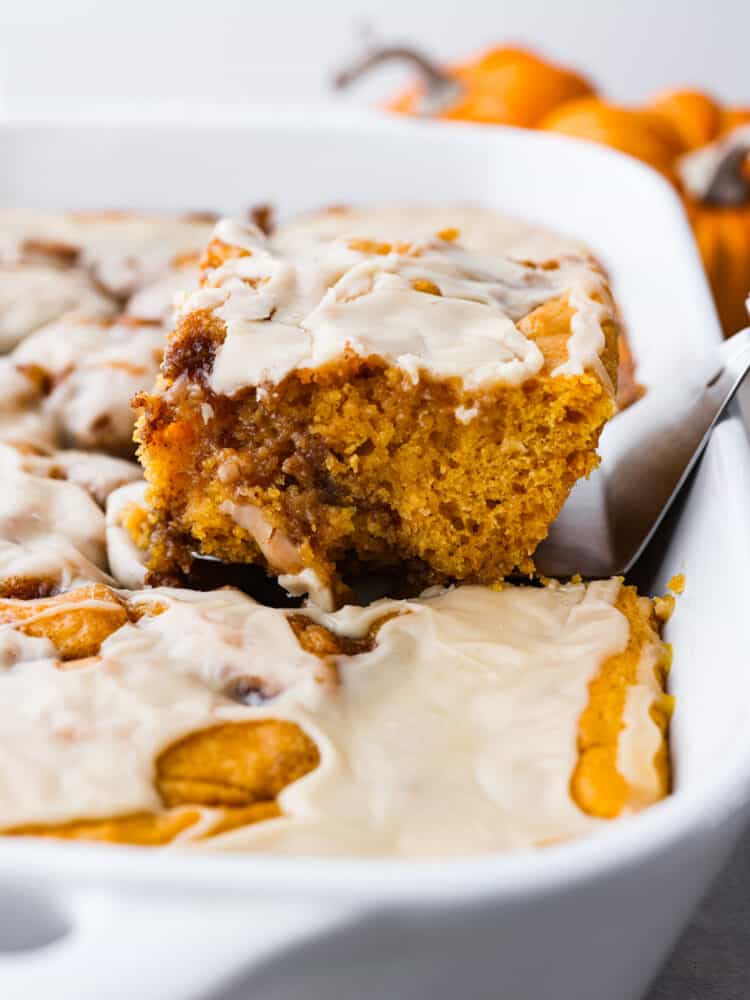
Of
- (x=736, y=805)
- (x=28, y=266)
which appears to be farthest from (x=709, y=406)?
(x=28, y=266)

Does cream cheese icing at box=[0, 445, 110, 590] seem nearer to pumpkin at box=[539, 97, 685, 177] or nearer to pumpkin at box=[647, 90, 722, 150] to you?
pumpkin at box=[539, 97, 685, 177]

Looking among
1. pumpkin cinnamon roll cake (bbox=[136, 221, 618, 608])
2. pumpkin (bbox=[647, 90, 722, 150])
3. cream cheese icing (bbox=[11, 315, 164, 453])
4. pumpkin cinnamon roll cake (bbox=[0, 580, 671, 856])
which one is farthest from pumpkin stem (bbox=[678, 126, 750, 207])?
pumpkin cinnamon roll cake (bbox=[0, 580, 671, 856])

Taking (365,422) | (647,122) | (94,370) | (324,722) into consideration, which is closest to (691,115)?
(647,122)

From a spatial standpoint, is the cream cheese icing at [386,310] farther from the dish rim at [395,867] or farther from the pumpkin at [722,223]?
the pumpkin at [722,223]

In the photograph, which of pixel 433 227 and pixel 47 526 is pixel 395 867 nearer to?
pixel 47 526

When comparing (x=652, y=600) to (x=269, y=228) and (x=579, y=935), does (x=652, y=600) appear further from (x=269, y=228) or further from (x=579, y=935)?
(x=269, y=228)
